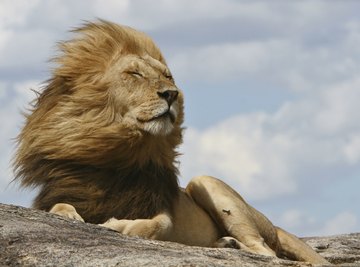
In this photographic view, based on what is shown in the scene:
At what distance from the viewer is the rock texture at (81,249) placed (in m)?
4.19

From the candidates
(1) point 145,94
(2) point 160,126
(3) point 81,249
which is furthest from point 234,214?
(3) point 81,249

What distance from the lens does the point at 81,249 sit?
4324 mm

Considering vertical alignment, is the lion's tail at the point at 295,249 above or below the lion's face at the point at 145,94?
below

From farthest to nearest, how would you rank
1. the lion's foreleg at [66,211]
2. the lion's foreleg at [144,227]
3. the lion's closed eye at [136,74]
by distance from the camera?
1. the lion's closed eye at [136,74]
2. the lion's foreleg at [144,227]
3. the lion's foreleg at [66,211]

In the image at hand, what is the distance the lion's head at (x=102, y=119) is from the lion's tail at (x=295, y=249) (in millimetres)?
988

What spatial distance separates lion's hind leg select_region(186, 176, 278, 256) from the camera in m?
6.38

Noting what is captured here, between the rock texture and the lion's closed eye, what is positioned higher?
the lion's closed eye

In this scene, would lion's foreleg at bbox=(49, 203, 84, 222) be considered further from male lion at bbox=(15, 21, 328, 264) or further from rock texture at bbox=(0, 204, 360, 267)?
rock texture at bbox=(0, 204, 360, 267)

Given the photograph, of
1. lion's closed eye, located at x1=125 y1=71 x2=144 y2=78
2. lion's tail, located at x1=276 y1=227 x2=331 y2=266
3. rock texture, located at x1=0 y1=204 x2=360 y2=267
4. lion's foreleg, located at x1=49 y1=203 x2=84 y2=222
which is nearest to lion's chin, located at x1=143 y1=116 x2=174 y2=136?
lion's closed eye, located at x1=125 y1=71 x2=144 y2=78

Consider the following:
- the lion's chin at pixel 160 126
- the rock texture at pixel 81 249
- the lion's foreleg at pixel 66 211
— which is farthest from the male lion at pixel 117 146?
the rock texture at pixel 81 249

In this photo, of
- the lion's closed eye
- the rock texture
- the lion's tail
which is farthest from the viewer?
the lion's tail

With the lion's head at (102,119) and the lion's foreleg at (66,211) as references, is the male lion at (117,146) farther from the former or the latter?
the lion's foreleg at (66,211)

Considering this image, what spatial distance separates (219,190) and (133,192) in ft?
2.55

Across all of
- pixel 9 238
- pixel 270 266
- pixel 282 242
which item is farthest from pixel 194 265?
pixel 282 242
